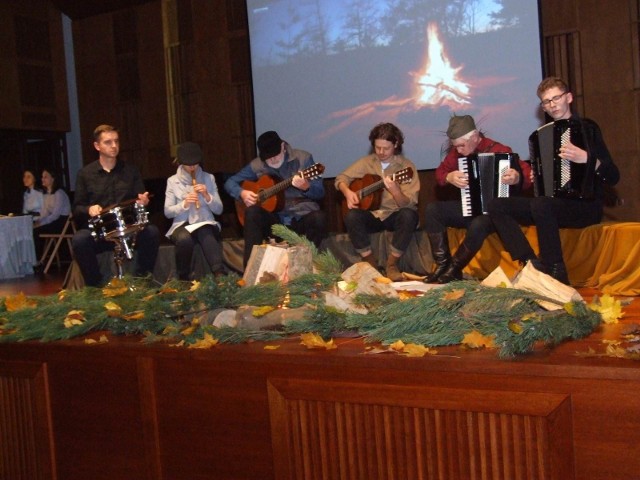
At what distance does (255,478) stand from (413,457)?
38cm

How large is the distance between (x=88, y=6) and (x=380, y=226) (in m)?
5.75

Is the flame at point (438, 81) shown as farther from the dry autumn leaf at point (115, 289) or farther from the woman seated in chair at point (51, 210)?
the dry autumn leaf at point (115, 289)

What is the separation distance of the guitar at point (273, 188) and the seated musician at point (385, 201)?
21 centimetres

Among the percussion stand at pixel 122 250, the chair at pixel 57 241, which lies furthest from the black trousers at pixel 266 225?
the chair at pixel 57 241

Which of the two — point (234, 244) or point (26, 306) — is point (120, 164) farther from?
point (26, 306)

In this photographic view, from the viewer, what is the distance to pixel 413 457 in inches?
62.3

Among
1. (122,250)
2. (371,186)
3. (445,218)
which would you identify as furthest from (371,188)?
(122,250)

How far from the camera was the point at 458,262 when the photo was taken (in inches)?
183

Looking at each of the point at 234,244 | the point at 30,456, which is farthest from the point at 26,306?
the point at 234,244

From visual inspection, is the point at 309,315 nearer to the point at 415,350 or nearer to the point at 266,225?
the point at 415,350

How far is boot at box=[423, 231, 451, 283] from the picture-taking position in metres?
4.76

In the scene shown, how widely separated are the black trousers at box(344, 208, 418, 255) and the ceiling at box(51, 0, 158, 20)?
4831mm

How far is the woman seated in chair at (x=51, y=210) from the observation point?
8969 millimetres

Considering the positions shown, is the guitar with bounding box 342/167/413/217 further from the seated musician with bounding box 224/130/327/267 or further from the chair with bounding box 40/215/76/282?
the chair with bounding box 40/215/76/282
